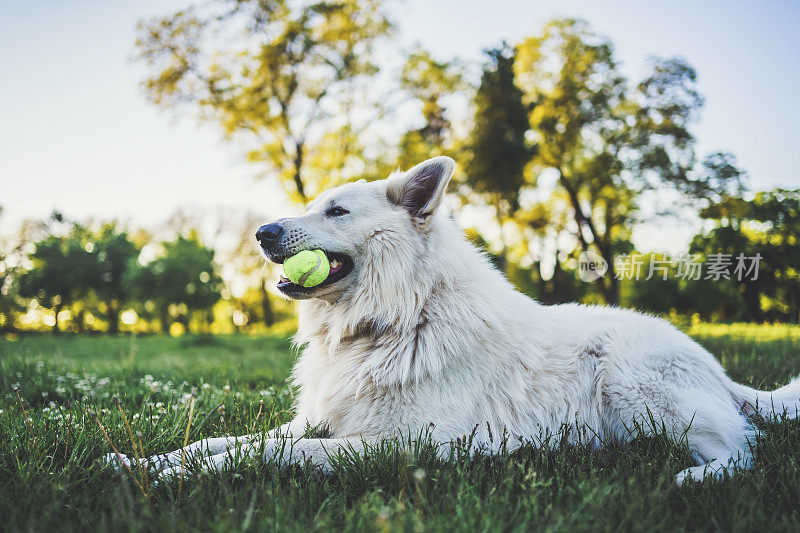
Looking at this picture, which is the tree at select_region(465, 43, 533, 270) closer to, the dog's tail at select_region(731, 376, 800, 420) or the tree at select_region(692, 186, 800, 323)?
the tree at select_region(692, 186, 800, 323)

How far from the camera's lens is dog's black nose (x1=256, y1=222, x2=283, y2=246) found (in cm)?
314

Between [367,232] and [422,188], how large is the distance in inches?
20.1

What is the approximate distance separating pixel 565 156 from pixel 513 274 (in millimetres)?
24897

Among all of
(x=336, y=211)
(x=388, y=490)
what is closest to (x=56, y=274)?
(x=336, y=211)

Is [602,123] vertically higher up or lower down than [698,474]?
higher up

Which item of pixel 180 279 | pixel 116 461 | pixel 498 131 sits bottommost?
pixel 180 279

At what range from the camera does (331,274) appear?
3197 millimetres

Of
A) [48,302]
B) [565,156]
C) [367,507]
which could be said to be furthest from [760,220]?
[48,302]

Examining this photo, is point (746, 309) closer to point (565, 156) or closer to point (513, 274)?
point (513, 274)

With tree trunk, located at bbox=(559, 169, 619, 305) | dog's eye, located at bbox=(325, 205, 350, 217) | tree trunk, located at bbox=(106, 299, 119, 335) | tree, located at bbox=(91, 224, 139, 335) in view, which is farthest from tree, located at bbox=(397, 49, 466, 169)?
tree trunk, located at bbox=(106, 299, 119, 335)

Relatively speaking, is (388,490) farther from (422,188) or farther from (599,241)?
(599,241)

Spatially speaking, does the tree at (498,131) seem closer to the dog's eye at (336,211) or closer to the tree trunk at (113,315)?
the dog's eye at (336,211)

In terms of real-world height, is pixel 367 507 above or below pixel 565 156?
below

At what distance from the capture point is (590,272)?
78.0ft
